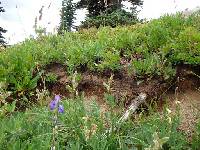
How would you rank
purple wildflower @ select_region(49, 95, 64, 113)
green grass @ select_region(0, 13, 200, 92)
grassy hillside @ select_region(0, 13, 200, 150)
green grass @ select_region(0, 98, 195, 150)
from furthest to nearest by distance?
green grass @ select_region(0, 13, 200, 92), grassy hillside @ select_region(0, 13, 200, 150), green grass @ select_region(0, 98, 195, 150), purple wildflower @ select_region(49, 95, 64, 113)

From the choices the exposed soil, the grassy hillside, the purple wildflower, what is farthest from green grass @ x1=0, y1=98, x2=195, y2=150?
the exposed soil

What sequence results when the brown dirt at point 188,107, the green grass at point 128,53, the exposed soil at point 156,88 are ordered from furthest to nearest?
the green grass at point 128,53 → the exposed soil at point 156,88 → the brown dirt at point 188,107

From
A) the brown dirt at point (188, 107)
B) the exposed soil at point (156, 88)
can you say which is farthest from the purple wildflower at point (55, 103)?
the exposed soil at point (156, 88)

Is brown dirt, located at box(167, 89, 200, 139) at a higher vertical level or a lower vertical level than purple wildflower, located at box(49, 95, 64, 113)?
lower

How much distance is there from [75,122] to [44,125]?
328mm

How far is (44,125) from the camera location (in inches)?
169

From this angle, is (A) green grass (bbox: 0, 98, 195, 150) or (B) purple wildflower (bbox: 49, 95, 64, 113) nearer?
(B) purple wildflower (bbox: 49, 95, 64, 113)

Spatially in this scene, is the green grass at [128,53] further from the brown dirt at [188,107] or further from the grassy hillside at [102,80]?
the brown dirt at [188,107]

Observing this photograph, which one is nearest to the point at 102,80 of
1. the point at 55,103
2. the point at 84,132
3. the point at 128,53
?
the point at 128,53

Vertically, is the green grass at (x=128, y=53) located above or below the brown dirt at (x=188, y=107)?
above

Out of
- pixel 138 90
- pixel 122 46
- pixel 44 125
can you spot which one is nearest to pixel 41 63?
pixel 122 46

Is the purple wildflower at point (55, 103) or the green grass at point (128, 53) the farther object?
the green grass at point (128, 53)

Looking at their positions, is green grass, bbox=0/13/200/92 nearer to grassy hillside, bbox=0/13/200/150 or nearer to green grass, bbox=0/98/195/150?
grassy hillside, bbox=0/13/200/150

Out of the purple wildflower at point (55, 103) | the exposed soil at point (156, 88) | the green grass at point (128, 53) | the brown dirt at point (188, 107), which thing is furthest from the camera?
the green grass at point (128, 53)
